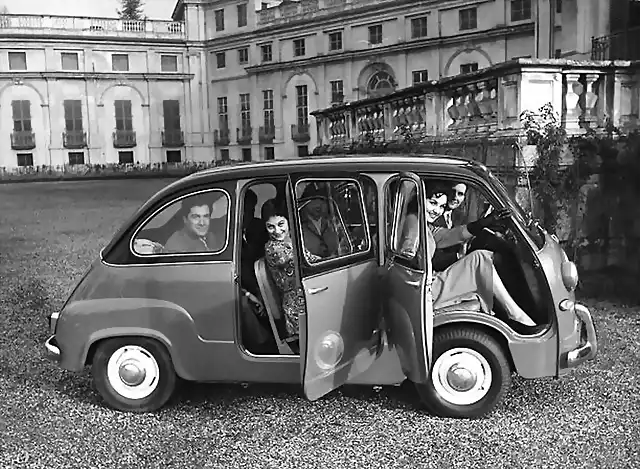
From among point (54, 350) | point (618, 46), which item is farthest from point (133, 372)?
point (618, 46)

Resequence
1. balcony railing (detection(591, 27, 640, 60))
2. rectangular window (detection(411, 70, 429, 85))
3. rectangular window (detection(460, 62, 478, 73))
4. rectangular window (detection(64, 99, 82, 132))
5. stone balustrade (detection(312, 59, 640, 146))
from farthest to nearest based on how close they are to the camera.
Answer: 1. rectangular window (detection(64, 99, 82, 132))
2. rectangular window (detection(411, 70, 429, 85))
3. rectangular window (detection(460, 62, 478, 73))
4. balcony railing (detection(591, 27, 640, 60))
5. stone balustrade (detection(312, 59, 640, 146))

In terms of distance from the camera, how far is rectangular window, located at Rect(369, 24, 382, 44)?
4584cm

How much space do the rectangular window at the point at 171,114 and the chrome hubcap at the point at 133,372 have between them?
169 feet

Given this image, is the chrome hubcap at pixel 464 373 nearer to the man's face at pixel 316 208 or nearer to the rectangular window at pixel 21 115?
the man's face at pixel 316 208

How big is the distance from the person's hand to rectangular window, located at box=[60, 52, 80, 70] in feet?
175

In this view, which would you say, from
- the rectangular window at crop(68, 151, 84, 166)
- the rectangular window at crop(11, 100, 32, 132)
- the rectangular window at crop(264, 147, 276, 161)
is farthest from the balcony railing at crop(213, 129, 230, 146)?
the rectangular window at crop(11, 100, 32, 132)

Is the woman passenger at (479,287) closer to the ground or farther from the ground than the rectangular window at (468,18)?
closer to the ground

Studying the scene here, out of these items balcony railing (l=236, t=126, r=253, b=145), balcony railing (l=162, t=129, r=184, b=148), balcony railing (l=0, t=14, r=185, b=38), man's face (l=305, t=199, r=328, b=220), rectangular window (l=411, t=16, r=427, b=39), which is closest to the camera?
man's face (l=305, t=199, r=328, b=220)

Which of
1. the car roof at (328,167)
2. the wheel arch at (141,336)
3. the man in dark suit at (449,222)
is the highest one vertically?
the car roof at (328,167)

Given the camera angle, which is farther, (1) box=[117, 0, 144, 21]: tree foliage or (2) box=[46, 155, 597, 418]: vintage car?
(1) box=[117, 0, 144, 21]: tree foliage

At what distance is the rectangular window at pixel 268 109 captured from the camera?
5228 cm

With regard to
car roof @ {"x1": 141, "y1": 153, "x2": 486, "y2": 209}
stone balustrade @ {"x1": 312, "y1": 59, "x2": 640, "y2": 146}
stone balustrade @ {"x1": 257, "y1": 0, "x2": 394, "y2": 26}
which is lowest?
car roof @ {"x1": 141, "y1": 153, "x2": 486, "y2": 209}

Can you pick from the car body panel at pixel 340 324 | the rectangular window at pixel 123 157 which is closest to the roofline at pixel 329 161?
the car body panel at pixel 340 324

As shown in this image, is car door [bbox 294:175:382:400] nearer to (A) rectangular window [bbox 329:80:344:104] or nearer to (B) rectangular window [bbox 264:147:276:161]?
(A) rectangular window [bbox 329:80:344:104]
